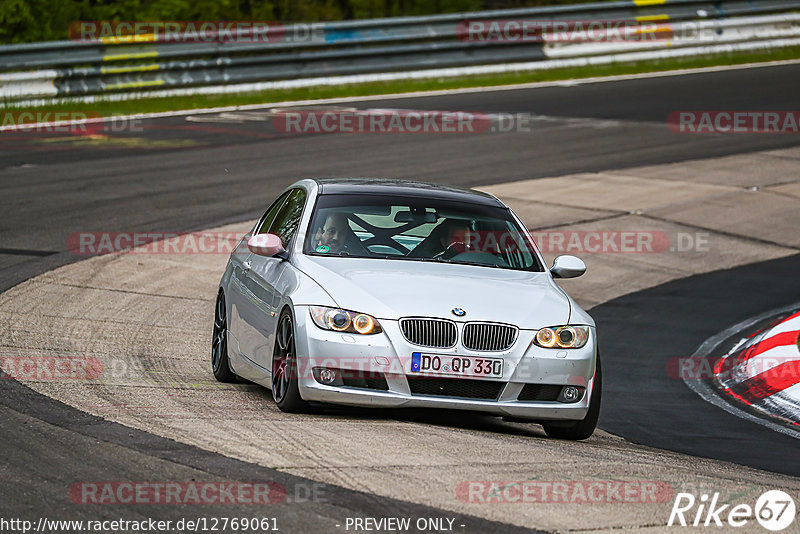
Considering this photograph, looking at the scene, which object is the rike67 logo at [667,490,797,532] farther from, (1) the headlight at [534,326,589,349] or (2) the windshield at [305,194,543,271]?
(2) the windshield at [305,194,543,271]

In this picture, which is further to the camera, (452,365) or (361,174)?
(361,174)

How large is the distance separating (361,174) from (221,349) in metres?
9.01

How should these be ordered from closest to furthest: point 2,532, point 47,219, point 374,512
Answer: point 2,532 < point 374,512 < point 47,219

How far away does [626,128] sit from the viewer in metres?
22.8

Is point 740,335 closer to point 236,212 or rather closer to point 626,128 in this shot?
point 236,212

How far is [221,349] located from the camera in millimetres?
9422

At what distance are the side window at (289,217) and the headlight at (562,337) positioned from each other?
204 cm

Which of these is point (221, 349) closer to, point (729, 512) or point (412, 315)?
point (412, 315)

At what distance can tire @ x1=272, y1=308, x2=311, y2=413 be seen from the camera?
7.76 m

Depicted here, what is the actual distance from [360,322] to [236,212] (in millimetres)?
8805

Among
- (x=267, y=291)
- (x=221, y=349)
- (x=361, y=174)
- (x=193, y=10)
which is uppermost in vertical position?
(x=193, y=10)

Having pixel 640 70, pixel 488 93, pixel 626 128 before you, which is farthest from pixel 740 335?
pixel 640 70

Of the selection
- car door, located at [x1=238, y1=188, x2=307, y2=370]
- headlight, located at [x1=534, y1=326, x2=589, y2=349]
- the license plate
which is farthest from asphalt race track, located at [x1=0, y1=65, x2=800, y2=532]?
the license plate

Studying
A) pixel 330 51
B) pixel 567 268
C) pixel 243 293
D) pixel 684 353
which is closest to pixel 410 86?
pixel 330 51
